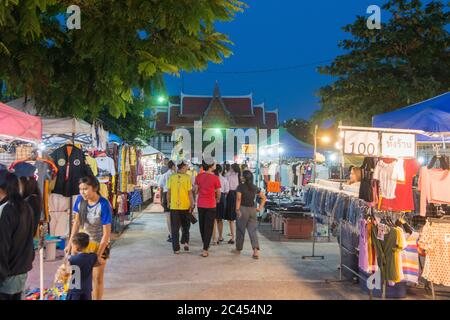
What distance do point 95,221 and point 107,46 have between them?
2051 millimetres

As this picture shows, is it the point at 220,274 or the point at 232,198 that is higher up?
the point at 232,198

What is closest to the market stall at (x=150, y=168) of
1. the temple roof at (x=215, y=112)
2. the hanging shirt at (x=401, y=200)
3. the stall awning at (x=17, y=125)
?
the stall awning at (x=17, y=125)

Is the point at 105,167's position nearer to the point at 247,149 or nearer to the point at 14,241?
the point at 14,241

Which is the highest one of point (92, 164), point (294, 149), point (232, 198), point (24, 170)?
point (294, 149)

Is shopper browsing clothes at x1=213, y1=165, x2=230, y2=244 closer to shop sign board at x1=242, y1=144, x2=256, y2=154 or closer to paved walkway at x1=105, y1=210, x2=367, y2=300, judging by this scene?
paved walkway at x1=105, y1=210, x2=367, y2=300

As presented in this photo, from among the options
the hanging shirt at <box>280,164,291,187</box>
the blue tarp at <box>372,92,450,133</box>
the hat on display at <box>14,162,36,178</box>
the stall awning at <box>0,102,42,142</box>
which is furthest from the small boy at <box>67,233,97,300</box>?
the hanging shirt at <box>280,164,291,187</box>

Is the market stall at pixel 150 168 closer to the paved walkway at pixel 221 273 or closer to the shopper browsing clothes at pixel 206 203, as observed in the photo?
the paved walkway at pixel 221 273

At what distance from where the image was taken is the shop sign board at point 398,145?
6746 mm

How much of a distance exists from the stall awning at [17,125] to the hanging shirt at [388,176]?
484 centimetres

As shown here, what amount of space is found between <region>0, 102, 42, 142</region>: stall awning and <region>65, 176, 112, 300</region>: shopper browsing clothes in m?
1.10

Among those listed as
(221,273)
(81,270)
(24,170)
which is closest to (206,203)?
(221,273)

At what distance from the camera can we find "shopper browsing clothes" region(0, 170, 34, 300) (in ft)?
12.7

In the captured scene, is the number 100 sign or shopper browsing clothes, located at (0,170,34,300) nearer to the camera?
shopper browsing clothes, located at (0,170,34,300)

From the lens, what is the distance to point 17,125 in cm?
578
